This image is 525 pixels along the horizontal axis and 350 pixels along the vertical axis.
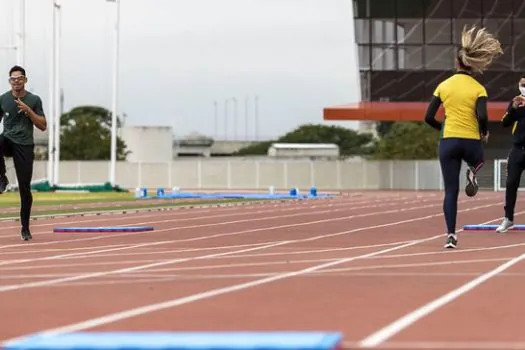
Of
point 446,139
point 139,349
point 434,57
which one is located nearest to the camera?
point 139,349

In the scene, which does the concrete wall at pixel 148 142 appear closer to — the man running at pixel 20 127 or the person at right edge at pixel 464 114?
the man running at pixel 20 127

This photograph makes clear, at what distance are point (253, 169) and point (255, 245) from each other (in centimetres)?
6238

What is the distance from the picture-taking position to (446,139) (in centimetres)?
1307

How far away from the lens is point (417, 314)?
6957 millimetres

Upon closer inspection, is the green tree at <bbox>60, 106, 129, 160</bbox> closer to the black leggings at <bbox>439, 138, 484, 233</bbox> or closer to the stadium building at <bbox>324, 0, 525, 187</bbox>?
the stadium building at <bbox>324, 0, 525, 187</bbox>

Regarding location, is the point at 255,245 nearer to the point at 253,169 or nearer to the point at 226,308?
the point at 226,308

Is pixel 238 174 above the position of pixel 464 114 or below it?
below

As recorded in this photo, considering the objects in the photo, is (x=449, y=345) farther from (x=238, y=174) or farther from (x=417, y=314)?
(x=238, y=174)

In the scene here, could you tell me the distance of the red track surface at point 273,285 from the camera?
6.55 metres

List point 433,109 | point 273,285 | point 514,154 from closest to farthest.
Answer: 1. point 273,285
2. point 433,109
3. point 514,154

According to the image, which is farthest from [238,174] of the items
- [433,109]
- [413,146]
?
[433,109]

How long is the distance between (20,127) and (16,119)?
102mm

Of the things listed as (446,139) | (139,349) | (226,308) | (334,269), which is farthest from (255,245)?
(139,349)

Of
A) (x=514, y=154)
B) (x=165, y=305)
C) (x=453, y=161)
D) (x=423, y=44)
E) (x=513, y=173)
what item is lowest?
(x=165, y=305)
